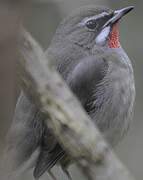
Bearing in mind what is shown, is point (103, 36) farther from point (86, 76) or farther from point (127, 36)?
point (127, 36)

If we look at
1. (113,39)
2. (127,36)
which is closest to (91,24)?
(113,39)

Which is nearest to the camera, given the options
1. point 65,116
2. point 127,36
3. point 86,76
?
point 65,116

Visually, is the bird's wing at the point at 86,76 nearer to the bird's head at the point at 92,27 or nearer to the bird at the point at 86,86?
the bird at the point at 86,86

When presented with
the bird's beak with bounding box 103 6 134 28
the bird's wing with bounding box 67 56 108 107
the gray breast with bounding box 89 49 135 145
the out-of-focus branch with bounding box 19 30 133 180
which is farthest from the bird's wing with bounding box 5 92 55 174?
the out-of-focus branch with bounding box 19 30 133 180

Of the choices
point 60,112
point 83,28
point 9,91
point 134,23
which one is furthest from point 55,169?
point 9,91

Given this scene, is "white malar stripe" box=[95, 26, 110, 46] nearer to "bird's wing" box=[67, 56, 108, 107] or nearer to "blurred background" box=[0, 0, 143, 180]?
"bird's wing" box=[67, 56, 108, 107]

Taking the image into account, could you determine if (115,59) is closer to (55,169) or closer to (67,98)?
(55,169)

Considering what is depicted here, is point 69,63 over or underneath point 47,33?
underneath
